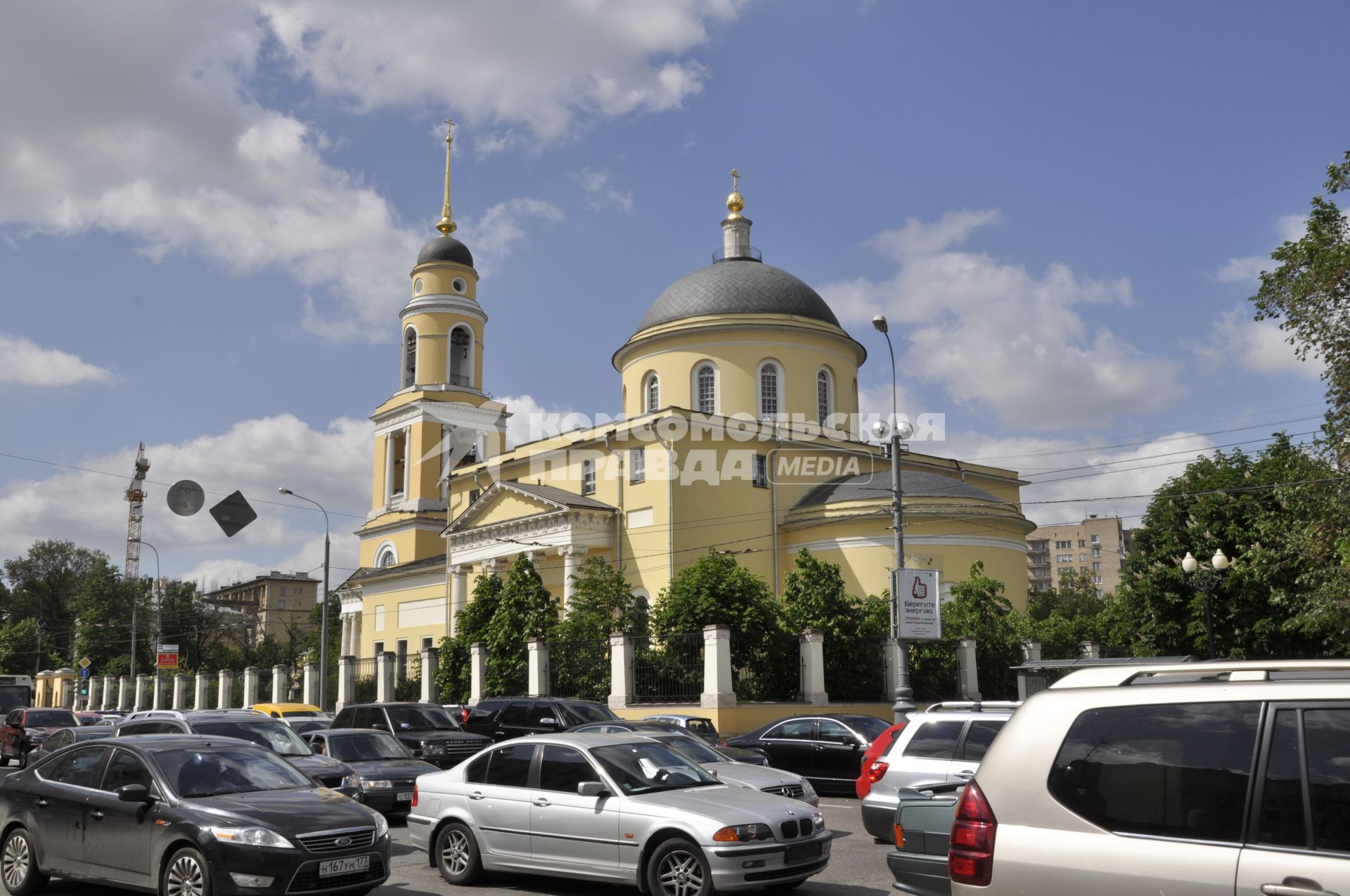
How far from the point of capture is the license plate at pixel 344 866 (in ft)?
28.7

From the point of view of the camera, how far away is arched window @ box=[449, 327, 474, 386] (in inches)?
2219

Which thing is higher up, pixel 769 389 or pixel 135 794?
pixel 769 389

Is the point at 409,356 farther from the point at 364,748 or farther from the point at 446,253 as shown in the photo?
the point at 364,748

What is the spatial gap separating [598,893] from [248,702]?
41.0m

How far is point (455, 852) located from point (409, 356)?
48336 millimetres

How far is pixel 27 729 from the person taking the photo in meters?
28.0

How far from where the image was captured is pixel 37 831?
10.1m

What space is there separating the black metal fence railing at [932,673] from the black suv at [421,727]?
13095mm

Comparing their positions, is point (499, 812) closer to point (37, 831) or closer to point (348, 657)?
point (37, 831)

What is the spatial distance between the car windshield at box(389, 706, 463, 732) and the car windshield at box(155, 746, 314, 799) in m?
10.6

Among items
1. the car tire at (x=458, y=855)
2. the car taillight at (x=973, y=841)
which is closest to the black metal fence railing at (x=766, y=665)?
the car tire at (x=458, y=855)

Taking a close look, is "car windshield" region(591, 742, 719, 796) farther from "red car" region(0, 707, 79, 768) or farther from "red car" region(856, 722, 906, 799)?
"red car" region(0, 707, 79, 768)

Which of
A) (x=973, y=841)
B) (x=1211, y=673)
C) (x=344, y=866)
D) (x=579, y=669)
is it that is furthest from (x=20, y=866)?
(x=579, y=669)

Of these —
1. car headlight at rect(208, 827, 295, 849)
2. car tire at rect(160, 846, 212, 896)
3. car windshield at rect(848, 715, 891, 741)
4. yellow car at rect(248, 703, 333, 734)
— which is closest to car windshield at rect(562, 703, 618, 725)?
yellow car at rect(248, 703, 333, 734)
